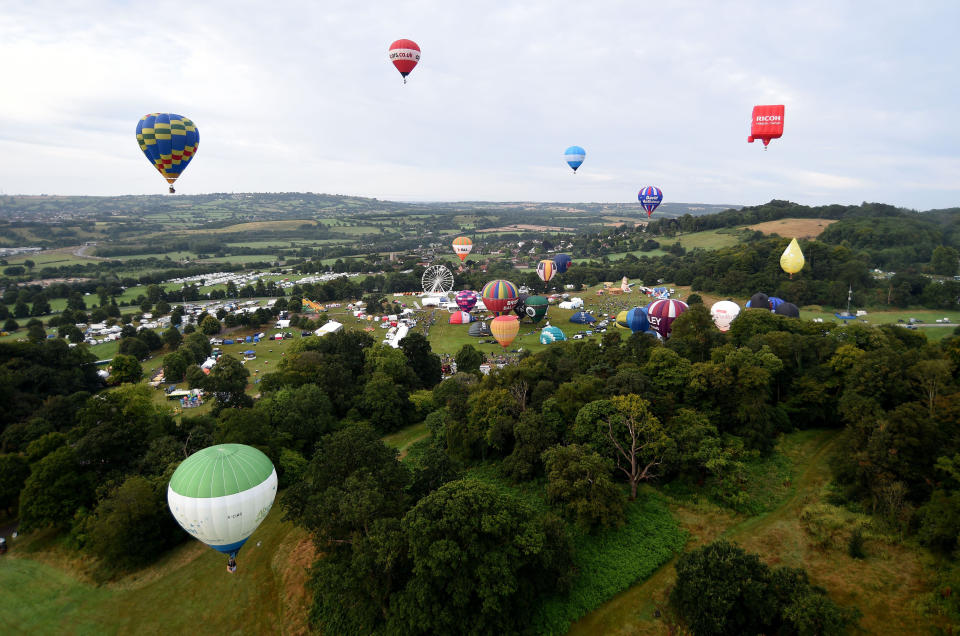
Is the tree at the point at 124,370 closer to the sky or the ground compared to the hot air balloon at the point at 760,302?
closer to the ground

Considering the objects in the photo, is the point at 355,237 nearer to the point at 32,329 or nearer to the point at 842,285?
the point at 32,329

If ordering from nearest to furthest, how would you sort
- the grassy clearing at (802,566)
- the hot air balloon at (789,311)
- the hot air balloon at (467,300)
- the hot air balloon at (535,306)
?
the grassy clearing at (802,566) → the hot air balloon at (789,311) → the hot air balloon at (535,306) → the hot air balloon at (467,300)

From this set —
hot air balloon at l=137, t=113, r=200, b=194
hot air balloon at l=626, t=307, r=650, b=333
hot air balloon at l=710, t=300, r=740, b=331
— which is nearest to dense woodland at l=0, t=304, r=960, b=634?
hot air balloon at l=710, t=300, r=740, b=331

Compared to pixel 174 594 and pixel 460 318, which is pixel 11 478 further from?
pixel 460 318

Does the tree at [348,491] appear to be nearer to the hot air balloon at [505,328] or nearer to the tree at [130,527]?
the tree at [130,527]

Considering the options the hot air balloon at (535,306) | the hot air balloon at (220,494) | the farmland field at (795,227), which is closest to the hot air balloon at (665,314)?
the hot air balloon at (535,306)

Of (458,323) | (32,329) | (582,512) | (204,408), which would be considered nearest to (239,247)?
(32,329)
